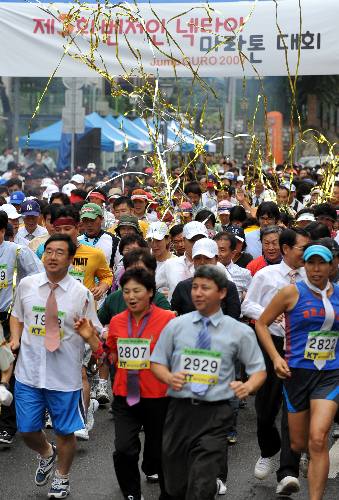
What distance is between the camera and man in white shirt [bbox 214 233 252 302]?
10461mm

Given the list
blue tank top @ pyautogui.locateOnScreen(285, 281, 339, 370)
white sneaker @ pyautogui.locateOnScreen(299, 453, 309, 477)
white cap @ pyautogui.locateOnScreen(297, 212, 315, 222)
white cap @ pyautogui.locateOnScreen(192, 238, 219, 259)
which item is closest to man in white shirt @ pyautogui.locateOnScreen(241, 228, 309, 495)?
white sneaker @ pyautogui.locateOnScreen(299, 453, 309, 477)

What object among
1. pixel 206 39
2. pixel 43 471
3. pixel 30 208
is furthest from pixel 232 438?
pixel 206 39

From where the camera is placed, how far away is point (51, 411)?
8.25 metres

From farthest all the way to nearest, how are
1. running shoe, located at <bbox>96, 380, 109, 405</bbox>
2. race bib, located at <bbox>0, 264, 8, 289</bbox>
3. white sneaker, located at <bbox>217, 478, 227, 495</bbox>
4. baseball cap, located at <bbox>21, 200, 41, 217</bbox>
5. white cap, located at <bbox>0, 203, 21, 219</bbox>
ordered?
white cap, located at <bbox>0, 203, 21, 219</bbox> → baseball cap, located at <bbox>21, 200, 41, 217</bbox> → running shoe, located at <bbox>96, 380, 109, 405</bbox> → race bib, located at <bbox>0, 264, 8, 289</bbox> → white sneaker, located at <bbox>217, 478, 227, 495</bbox>

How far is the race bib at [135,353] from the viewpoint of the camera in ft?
25.3

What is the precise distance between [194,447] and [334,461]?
2589 mm

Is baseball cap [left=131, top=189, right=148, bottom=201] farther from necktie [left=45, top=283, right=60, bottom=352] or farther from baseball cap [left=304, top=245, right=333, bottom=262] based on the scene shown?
baseball cap [left=304, top=245, right=333, bottom=262]

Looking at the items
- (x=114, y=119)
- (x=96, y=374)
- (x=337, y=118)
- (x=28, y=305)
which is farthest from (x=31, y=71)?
(x=337, y=118)

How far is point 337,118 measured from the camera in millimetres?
55062

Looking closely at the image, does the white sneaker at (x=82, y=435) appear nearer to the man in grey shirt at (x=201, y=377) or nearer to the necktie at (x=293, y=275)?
the necktie at (x=293, y=275)

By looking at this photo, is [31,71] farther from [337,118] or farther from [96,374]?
[337,118]

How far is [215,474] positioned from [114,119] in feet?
121

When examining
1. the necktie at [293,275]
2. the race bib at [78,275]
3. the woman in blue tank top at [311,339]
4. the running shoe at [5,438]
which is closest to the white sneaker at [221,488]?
the woman in blue tank top at [311,339]

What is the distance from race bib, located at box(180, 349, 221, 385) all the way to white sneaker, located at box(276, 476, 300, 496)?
156cm
